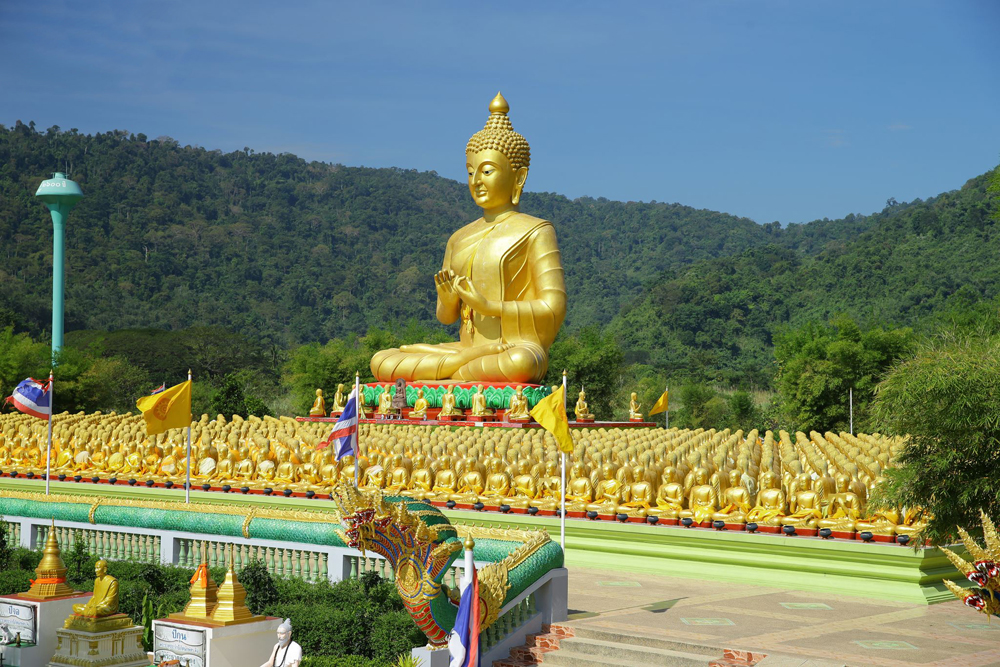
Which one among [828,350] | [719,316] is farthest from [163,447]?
[719,316]

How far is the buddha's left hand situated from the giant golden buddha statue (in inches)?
0.8

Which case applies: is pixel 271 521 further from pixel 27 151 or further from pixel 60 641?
pixel 27 151

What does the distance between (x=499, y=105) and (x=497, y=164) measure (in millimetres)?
1670

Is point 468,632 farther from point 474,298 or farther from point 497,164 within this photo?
point 497,164

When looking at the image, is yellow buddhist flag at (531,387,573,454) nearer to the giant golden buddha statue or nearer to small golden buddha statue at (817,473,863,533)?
small golden buddha statue at (817,473,863,533)

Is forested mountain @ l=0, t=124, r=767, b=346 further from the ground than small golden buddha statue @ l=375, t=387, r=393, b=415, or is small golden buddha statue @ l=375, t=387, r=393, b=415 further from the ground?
forested mountain @ l=0, t=124, r=767, b=346

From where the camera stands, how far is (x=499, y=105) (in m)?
25.2

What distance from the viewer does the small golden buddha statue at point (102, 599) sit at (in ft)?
26.9

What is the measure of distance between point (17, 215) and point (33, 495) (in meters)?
68.6

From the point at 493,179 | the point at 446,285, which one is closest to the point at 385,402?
the point at 446,285

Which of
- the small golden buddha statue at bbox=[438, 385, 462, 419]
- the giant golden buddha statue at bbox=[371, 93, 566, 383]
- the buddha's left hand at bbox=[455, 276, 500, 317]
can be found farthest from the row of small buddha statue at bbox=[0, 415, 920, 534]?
the buddha's left hand at bbox=[455, 276, 500, 317]

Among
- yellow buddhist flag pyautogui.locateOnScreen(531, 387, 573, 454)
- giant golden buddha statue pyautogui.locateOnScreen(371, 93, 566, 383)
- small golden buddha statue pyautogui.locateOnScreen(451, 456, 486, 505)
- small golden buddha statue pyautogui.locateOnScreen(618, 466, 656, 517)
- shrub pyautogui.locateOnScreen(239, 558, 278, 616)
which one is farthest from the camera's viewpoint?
giant golden buddha statue pyautogui.locateOnScreen(371, 93, 566, 383)

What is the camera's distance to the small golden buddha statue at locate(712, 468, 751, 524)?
11898 millimetres

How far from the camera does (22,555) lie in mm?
12047
